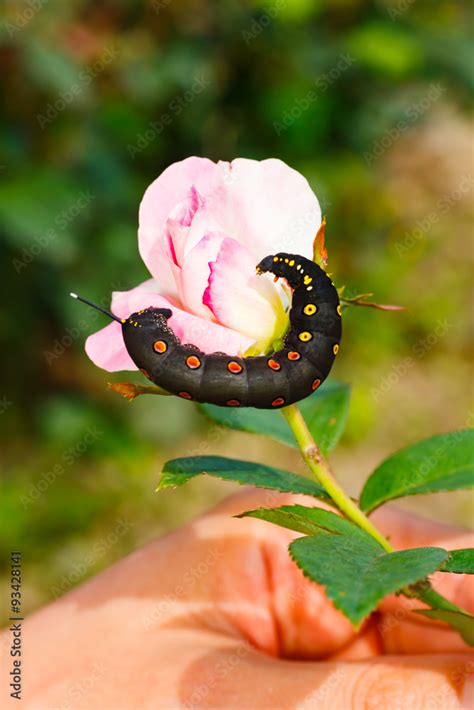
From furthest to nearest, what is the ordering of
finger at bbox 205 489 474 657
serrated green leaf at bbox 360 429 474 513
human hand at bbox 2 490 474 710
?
finger at bbox 205 489 474 657
human hand at bbox 2 490 474 710
serrated green leaf at bbox 360 429 474 513

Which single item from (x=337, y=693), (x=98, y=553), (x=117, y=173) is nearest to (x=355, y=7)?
(x=117, y=173)

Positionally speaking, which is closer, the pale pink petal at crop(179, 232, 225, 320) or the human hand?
the pale pink petal at crop(179, 232, 225, 320)

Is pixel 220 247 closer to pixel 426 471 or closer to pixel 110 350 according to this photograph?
pixel 110 350
